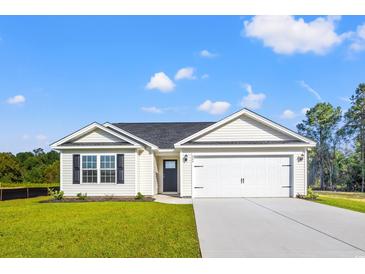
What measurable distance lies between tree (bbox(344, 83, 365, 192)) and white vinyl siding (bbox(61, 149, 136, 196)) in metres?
30.2

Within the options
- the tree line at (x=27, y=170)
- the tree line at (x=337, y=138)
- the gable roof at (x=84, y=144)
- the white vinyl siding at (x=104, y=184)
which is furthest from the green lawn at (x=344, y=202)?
the tree line at (x=27, y=170)

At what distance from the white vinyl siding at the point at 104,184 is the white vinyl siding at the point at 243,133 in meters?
3.66

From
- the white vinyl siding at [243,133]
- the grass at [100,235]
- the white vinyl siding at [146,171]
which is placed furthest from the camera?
the white vinyl siding at [146,171]

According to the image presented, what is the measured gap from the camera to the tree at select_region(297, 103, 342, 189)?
40.2 m

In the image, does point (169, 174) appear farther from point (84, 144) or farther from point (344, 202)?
point (344, 202)

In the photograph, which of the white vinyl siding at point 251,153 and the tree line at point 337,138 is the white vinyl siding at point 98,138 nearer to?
the white vinyl siding at point 251,153

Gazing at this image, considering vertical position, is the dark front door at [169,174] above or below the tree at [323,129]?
below

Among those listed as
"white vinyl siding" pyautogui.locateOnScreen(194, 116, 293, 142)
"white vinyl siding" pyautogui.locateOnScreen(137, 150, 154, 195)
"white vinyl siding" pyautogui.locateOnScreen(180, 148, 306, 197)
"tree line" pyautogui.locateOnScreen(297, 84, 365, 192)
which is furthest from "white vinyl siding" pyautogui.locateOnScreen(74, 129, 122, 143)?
"tree line" pyautogui.locateOnScreen(297, 84, 365, 192)

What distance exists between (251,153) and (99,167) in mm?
7704

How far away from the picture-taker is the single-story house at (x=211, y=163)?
17.1m

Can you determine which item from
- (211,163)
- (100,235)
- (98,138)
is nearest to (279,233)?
(100,235)

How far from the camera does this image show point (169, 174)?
66.7ft
